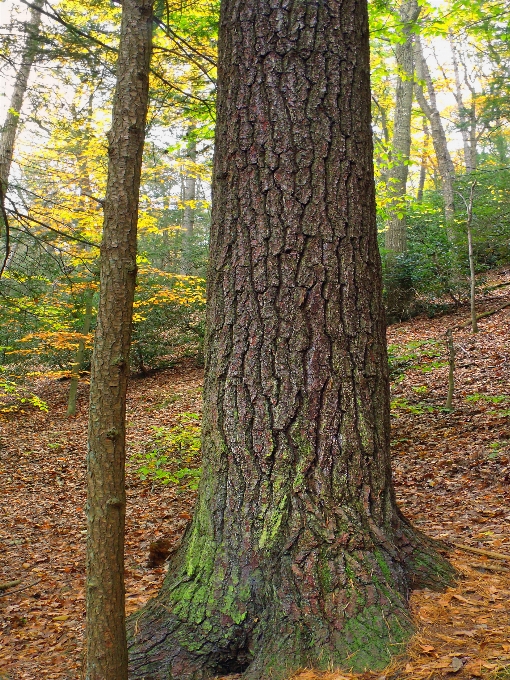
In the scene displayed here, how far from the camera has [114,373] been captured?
237cm

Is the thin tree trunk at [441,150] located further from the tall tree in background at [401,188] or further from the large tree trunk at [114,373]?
the large tree trunk at [114,373]

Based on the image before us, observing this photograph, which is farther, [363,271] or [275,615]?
[363,271]

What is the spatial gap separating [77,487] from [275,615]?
18.8ft

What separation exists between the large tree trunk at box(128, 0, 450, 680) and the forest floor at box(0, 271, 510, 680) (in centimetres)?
27

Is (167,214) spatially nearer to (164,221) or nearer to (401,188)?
(164,221)

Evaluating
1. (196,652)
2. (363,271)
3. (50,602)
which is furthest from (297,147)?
(50,602)

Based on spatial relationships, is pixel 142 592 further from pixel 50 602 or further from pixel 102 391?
pixel 102 391

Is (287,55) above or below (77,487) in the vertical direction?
above

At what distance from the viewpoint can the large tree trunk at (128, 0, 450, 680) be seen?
7.97 feet

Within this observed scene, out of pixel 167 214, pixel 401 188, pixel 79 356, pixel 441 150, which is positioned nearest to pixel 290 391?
pixel 79 356

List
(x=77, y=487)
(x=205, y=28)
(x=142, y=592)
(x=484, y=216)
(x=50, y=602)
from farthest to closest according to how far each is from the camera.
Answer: (x=484, y=216)
(x=77, y=487)
(x=205, y=28)
(x=50, y=602)
(x=142, y=592)

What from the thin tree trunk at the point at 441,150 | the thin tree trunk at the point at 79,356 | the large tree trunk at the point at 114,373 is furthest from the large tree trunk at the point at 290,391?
the thin tree trunk at the point at 441,150

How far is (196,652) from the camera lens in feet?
8.07

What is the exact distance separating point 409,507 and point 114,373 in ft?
10.3
